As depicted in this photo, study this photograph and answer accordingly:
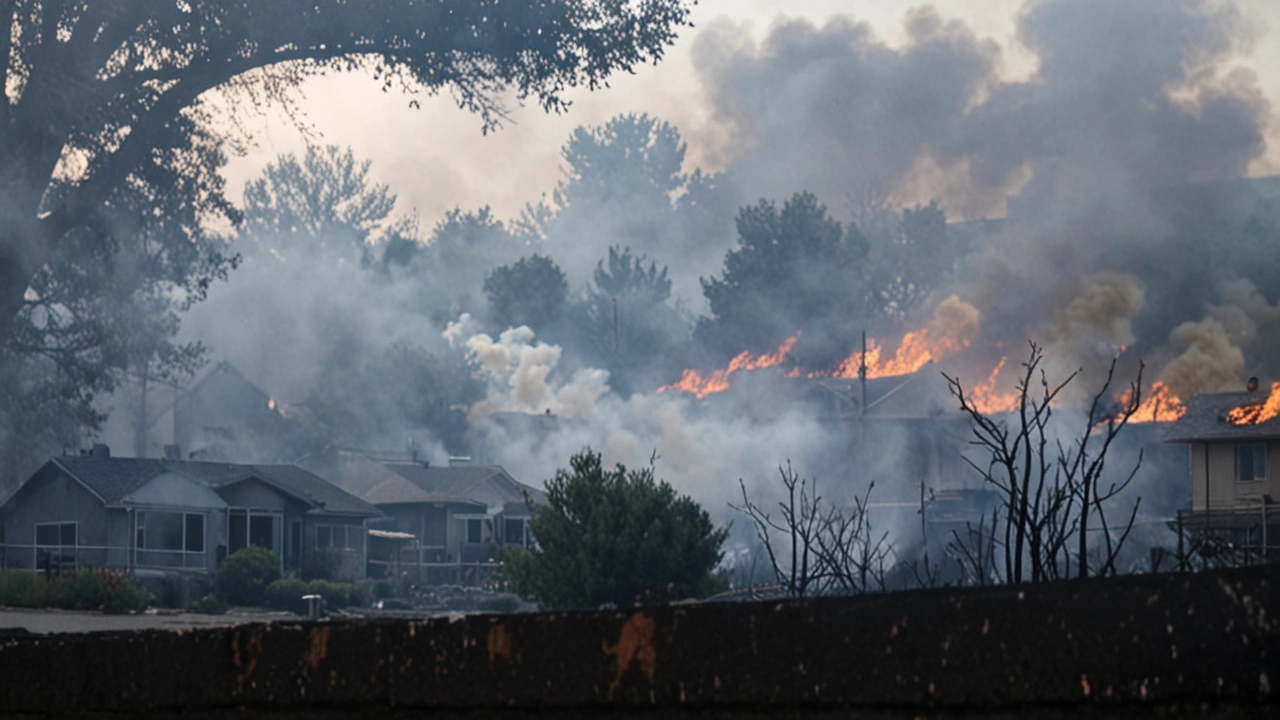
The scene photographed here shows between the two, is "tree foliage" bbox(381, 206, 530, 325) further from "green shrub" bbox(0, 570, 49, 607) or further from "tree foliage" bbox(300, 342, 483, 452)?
"green shrub" bbox(0, 570, 49, 607)

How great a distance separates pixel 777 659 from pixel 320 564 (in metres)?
49.6

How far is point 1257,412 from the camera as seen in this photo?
45.9 meters

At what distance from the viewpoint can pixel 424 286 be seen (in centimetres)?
10325

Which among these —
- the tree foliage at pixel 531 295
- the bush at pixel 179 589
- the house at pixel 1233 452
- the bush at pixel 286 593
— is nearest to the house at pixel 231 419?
the tree foliage at pixel 531 295

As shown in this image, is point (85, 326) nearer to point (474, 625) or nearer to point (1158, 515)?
point (474, 625)

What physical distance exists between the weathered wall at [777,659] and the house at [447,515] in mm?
54987

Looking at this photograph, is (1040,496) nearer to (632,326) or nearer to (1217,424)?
(1217,424)

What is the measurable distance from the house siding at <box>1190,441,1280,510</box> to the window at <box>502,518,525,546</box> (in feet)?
83.3

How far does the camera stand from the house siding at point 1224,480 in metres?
44.3

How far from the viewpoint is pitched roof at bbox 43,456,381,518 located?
160ft

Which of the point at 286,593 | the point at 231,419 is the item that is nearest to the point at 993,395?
the point at 231,419

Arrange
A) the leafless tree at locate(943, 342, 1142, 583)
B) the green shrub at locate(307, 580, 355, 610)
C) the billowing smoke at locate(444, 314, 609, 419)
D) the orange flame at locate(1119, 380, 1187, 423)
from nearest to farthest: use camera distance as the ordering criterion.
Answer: the leafless tree at locate(943, 342, 1142, 583), the green shrub at locate(307, 580, 355, 610), the orange flame at locate(1119, 380, 1187, 423), the billowing smoke at locate(444, 314, 609, 419)

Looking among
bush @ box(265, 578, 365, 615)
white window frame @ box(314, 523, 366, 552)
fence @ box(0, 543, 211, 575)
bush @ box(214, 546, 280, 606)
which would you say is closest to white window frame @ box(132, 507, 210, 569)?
fence @ box(0, 543, 211, 575)

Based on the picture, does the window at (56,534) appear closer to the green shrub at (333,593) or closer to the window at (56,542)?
the window at (56,542)
